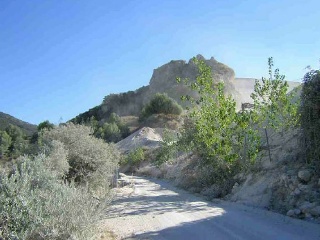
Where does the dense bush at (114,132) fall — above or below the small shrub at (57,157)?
above

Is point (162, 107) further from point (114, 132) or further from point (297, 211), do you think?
point (297, 211)

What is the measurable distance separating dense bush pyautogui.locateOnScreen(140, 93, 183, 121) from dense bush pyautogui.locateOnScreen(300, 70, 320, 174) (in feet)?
219

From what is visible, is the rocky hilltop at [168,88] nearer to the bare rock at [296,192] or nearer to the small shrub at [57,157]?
the small shrub at [57,157]

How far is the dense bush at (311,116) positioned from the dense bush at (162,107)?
6667 centimetres

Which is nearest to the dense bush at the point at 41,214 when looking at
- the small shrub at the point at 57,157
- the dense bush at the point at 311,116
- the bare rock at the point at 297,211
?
the bare rock at the point at 297,211

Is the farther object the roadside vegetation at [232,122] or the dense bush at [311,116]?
the roadside vegetation at [232,122]

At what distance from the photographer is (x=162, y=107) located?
263 feet

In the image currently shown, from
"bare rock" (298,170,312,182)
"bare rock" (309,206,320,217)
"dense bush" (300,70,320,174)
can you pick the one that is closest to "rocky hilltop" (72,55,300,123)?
"dense bush" (300,70,320,174)

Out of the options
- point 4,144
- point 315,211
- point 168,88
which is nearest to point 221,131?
point 315,211

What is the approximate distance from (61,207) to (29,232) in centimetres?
73

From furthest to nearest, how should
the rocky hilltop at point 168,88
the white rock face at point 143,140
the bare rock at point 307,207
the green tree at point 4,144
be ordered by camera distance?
the rocky hilltop at point 168,88 → the white rock face at point 143,140 → the green tree at point 4,144 → the bare rock at point 307,207

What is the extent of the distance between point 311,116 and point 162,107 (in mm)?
68571

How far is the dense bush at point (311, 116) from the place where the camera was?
11578mm

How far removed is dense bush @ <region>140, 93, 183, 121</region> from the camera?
260 ft
